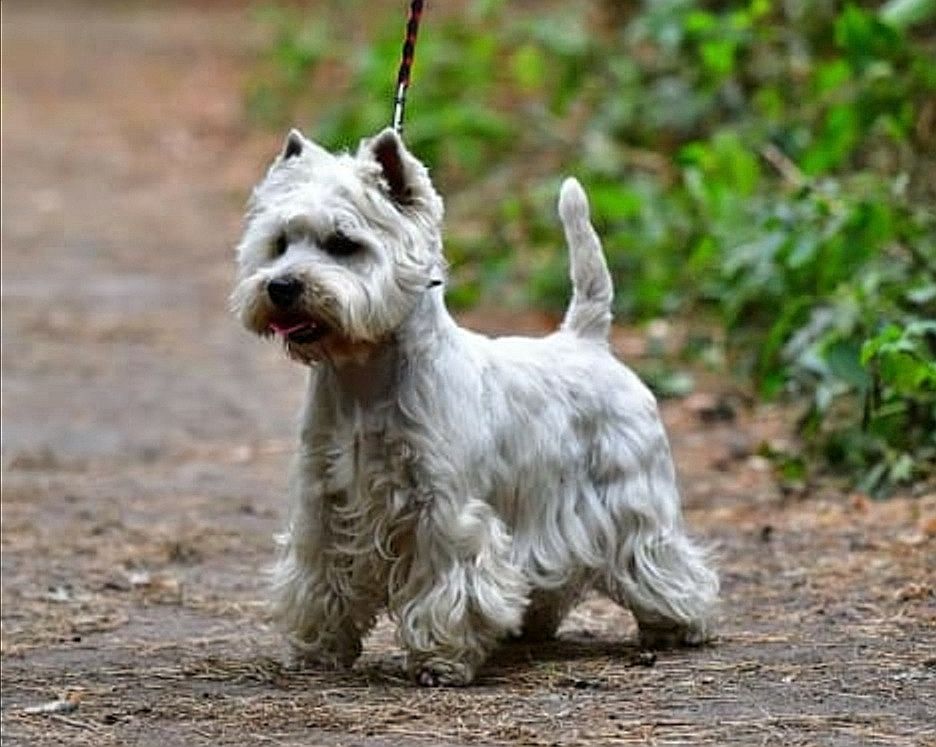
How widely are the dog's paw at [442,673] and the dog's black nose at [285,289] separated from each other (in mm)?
915

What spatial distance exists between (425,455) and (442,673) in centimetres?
50

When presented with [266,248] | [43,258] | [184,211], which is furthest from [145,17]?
[266,248]

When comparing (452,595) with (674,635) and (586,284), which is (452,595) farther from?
(586,284)

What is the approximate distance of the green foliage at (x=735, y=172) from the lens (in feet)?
28.6

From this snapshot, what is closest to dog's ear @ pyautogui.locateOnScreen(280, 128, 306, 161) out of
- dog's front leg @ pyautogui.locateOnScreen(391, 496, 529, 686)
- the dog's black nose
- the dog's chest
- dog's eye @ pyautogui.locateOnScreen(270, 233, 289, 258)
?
dog's eye @ pyautogui.locateOnScreen(270, 233, 289, 258)

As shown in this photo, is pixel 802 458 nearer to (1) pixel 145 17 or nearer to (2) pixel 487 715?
(2) pixel 487 715

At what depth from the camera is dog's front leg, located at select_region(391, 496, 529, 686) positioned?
18.5 feet

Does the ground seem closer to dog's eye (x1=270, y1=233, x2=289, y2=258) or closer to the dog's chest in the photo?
the dog's chest

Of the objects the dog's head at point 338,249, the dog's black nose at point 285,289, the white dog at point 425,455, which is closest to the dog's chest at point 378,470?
the white dog at point 425,455

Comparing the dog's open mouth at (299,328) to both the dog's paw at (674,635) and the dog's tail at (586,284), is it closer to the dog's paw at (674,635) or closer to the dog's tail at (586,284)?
the dog's tail at (586,284)

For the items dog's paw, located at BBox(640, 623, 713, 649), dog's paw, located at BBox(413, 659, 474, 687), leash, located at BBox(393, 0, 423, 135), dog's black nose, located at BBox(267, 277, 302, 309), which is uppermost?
leash, located at BBox(393, 0, 423, 135)

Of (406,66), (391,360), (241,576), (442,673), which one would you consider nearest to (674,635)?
(442,673)

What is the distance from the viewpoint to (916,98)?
9.72 m

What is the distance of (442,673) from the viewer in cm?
569
